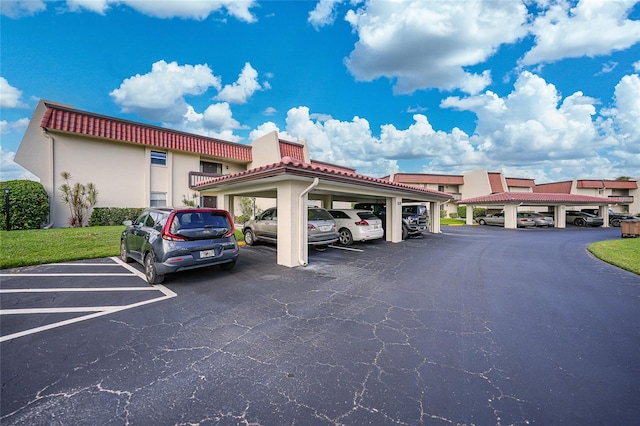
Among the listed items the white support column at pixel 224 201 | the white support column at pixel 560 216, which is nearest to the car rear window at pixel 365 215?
the white support column at pixel 224 201

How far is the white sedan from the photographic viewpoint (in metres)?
11.4

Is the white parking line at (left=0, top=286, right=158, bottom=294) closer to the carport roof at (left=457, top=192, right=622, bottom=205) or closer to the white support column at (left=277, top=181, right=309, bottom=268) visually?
the white support column at (left=277, top=181, right=309, bottom=268)

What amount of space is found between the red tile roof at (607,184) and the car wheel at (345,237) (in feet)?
143

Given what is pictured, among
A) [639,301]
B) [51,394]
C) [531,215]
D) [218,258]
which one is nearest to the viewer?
[51,394]

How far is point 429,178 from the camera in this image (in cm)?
3888

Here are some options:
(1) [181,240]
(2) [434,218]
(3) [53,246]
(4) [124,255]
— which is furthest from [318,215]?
(2) [434,218]

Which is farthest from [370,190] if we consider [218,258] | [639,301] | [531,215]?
[531,215]

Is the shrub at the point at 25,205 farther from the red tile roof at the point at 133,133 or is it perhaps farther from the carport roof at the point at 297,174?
the carport roof at the point at 297,174

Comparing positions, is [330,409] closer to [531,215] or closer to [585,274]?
[585,274]

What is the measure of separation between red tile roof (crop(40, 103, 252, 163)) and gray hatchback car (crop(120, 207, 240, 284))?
11302mm

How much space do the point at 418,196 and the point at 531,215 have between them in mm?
16685

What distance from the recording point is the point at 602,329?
380 centimetres

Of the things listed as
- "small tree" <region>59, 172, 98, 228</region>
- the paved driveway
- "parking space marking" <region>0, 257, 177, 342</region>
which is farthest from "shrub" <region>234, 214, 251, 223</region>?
the paved driveway

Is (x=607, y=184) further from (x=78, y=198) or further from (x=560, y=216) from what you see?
(x=78, y=198)
